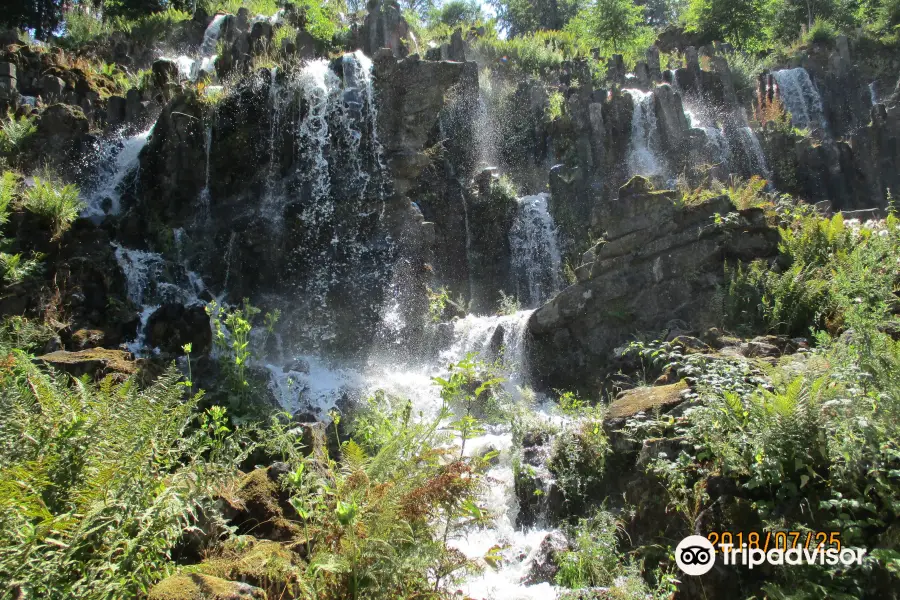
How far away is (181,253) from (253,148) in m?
3.00

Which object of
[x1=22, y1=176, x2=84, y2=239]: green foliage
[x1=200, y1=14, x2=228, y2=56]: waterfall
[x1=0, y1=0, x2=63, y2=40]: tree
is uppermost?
[x1=0, y1=0, x2=63, y2=40]: tree

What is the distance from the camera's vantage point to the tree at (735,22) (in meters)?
25.9

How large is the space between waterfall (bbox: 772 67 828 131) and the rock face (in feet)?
47.3

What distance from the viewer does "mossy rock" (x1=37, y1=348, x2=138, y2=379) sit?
252 inches

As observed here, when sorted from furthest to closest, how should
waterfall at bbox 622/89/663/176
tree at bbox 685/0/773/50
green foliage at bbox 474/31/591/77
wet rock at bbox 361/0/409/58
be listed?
tree at bbox 685/0/773/50 → green foliage at bbox 474/31/591/77 → wet rock at bbox 361/0/409/58 → waterfall at bbox 622/89/663/176

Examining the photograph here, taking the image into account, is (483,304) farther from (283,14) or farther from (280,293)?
(283,14)

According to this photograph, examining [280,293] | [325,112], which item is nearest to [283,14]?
[325,112]

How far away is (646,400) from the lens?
5.36m

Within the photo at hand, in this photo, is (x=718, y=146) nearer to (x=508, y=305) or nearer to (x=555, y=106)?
(x=555, y=106)

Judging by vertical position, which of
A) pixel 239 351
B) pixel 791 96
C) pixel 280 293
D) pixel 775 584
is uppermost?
pixel 791 96

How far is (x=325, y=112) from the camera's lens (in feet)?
44.9

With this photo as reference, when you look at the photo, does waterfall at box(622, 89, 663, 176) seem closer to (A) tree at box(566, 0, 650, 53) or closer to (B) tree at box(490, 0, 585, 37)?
(A) tree at box(566, 0, 650, 53)

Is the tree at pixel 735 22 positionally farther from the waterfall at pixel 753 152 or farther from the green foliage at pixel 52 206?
the green foliage at pixel 52 206

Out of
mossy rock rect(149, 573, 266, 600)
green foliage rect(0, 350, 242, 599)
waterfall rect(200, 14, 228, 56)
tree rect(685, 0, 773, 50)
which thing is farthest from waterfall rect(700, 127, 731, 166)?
mossy rock rect(149, 573, 266, 600)
